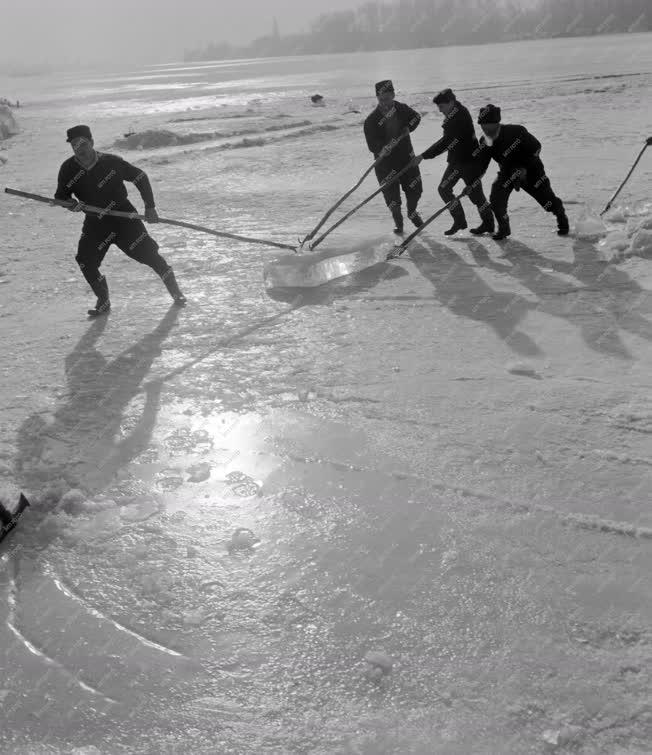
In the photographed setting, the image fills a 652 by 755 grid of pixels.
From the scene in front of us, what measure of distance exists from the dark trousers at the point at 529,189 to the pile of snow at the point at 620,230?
0.31 metres

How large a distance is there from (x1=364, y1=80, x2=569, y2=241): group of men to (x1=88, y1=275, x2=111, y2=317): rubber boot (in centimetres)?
284

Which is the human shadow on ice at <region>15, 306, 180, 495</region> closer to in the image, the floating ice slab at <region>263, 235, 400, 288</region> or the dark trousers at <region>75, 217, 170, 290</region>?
the dark trousers at <region>75, 217, 170, 290</region>

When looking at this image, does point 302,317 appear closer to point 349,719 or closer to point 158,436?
point 158,436

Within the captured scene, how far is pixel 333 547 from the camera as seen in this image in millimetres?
2717

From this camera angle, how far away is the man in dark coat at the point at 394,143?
6.47 meters

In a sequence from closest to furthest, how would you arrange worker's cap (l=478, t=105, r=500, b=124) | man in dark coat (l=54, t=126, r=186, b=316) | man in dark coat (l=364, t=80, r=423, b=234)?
man in dark coat (l=54, t=126, r=186, b=316)
worker's cap (l=478, t=105, r=500, b=124)
man in dark coat (l=364, t=80, r=423, b=234)

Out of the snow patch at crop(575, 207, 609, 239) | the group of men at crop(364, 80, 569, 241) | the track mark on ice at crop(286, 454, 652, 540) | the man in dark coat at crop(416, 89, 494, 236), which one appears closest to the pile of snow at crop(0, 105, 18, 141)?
the group of men at crop(364, 80, 569, 241)

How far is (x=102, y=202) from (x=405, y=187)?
119 inches

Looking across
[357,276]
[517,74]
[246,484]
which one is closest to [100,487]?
[246,484]

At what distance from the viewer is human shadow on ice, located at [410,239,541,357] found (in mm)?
4434

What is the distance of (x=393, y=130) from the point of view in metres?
6.54

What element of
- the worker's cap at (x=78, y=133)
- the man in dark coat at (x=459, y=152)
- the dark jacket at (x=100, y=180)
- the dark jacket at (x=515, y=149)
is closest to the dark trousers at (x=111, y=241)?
the dark jacket at (x=100, y=180)

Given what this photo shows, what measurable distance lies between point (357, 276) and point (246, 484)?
307 cm

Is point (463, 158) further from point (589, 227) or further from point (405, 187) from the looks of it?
point (589, 227)
